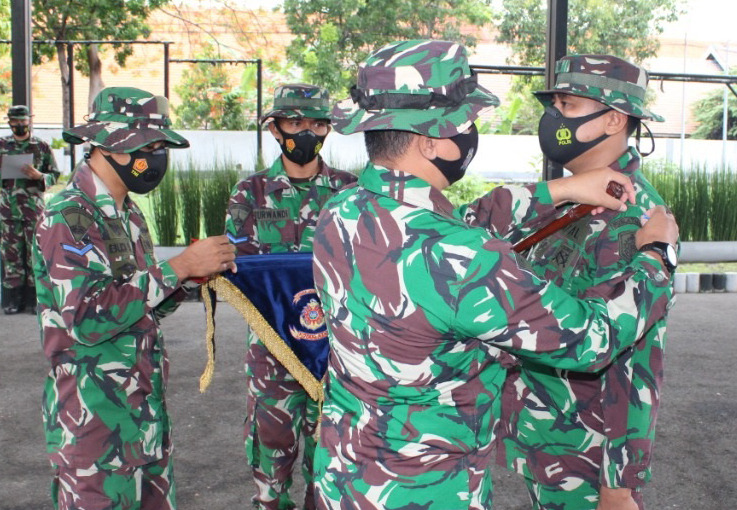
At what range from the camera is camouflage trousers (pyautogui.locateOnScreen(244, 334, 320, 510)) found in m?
3.45

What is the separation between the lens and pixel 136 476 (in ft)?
8.62

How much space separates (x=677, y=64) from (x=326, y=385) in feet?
102

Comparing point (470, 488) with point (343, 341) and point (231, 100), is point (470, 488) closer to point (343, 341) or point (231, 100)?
point (343, 341)

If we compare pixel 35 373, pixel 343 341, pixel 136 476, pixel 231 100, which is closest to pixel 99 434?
pixel 136 476

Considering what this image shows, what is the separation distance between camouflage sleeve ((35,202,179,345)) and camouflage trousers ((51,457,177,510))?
404 millimetres

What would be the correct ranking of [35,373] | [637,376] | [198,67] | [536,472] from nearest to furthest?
[637,376] < [536,472] < [35,373] < [198,67]

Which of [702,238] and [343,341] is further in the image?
[702,238]

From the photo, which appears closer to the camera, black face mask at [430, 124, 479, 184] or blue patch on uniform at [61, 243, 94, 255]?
black face mask at [430, 124, 479, 184]

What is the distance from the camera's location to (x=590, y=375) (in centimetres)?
234

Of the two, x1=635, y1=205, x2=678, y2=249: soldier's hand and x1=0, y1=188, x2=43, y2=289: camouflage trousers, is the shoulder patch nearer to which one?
x1=635, y1=205, x2=678, y2=249: soldier's hand

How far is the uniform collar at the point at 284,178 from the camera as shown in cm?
362

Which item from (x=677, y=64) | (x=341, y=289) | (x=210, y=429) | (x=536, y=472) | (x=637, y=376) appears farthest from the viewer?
(x=677, y=64)

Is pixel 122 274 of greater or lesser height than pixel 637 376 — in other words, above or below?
above

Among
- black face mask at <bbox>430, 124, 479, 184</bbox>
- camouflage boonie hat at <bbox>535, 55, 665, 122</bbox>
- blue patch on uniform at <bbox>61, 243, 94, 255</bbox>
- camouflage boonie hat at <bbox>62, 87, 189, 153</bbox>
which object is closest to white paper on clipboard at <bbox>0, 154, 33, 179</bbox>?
camouflage boonie hat at <bbox>62, 87, 189, 153</bbox>
